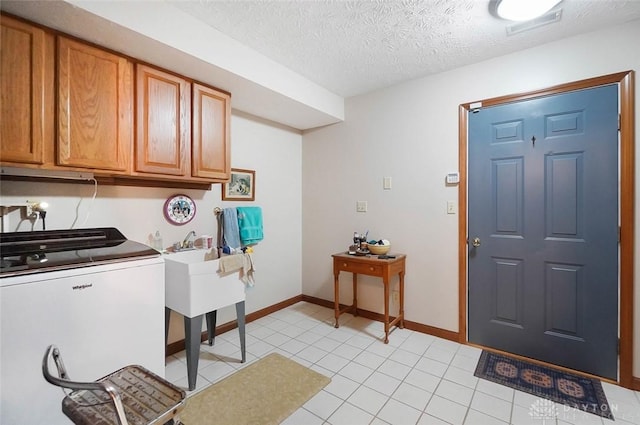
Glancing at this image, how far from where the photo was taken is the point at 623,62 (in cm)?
193

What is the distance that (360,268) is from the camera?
273 cm

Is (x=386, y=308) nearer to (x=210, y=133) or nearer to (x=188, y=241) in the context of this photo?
(x=188, y=241)

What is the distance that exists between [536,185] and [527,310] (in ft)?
3.29

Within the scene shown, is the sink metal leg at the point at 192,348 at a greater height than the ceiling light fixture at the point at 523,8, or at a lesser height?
lesser

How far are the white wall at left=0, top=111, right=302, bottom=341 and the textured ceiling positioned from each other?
100 centimetres

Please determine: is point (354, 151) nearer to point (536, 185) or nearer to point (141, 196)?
point (536, 185)

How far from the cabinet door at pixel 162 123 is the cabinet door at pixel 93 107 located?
69mm

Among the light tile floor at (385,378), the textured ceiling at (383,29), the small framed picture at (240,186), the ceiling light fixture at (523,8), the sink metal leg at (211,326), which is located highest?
the textured ceiling at (383,29)

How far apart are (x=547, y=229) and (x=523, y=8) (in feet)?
5.07

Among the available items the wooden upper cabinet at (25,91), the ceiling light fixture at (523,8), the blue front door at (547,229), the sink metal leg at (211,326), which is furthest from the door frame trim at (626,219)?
the wooden upper cabinet at (25,91)

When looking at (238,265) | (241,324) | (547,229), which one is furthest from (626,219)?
(241,324)

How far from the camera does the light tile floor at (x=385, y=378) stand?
1666 millimetres

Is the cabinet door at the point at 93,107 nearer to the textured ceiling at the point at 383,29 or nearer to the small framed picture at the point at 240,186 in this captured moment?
the textured ceiling at the point at 383,29

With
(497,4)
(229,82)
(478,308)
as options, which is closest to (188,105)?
(229,82)
